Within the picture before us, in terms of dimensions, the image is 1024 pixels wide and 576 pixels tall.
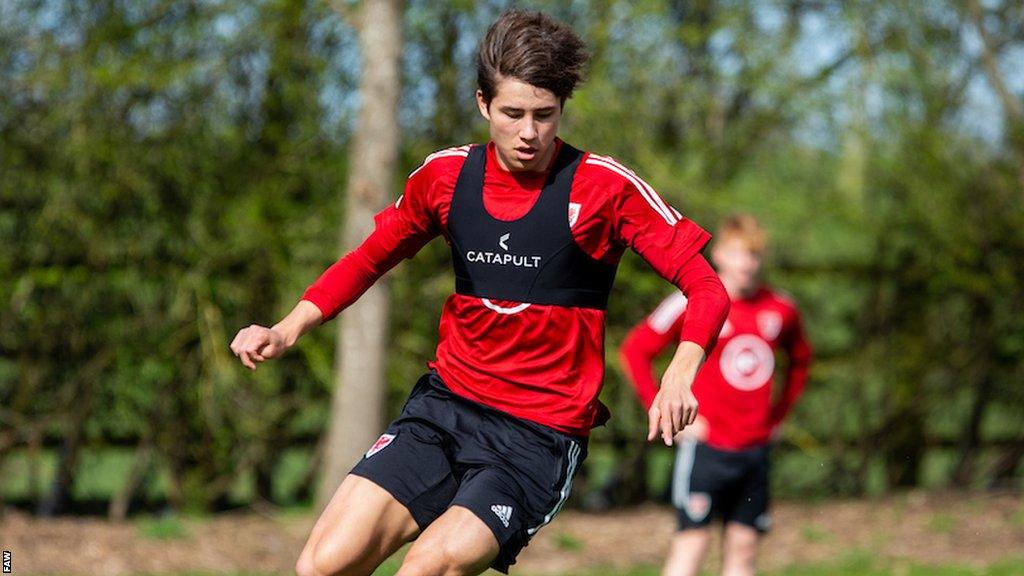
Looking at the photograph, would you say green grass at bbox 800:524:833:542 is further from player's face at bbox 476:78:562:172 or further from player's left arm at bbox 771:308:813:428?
player's face at bbox 476:78:562:172

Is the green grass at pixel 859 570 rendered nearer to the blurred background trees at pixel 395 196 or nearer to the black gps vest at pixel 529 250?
the blurred background trees at pixel 395 196

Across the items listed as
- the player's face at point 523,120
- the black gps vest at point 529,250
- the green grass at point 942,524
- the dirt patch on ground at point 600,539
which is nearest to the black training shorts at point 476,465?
the black gps vest at point 529,250

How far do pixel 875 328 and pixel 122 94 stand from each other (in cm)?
605

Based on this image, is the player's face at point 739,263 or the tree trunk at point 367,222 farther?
the tree trunk at point 367,222

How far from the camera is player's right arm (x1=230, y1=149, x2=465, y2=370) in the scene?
423 cm

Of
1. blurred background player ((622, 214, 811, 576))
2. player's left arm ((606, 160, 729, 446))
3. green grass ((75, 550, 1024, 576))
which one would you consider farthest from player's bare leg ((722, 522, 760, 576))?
player's left arm ((606, 160, 729, 446))

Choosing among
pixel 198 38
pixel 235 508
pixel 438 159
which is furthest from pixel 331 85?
A: pixel 438 159

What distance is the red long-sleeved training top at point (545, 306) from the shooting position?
408cm

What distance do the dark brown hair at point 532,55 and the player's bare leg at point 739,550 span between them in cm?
301

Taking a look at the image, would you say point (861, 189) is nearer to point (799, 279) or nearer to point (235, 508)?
point (799, 279)

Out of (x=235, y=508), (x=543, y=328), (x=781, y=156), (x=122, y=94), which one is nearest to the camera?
(x=543, y=328)

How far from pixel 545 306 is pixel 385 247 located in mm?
578

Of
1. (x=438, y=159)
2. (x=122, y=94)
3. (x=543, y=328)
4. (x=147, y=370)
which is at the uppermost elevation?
(x=122, y=94)

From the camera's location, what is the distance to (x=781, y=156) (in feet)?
35.6
